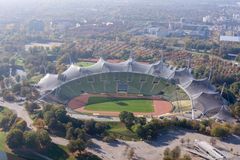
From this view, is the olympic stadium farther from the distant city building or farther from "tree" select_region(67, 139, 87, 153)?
the distant city building

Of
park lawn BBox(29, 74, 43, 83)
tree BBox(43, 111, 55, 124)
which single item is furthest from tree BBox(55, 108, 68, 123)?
park lawn BBox(29, 74, 43, 83)

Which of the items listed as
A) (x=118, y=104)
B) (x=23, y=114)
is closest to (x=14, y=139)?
(x=23, y=114)

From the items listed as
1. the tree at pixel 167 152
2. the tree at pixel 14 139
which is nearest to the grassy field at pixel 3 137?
the tree at pixel 14 139

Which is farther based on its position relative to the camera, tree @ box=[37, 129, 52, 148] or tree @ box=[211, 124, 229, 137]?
tree @ box=[211, 124, 229, 137]

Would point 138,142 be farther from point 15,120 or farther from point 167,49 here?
point 167,49

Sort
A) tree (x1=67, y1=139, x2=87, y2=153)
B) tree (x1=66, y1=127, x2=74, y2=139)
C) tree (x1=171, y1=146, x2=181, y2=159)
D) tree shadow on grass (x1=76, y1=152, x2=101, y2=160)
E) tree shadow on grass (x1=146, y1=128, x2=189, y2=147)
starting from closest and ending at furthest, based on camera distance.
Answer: tree (x1=171, y1=146, x2=181, y2=159), tree shadow on grass (x1=76, y1=152, x2=101, y2=160), tree (x1=67, y1=139, x2=87, y2=153), tree (x1=66, y1=127, x2=74, y2=139), tree shadow on grass (x1=146, y1=128, x2=189, y2=147)
